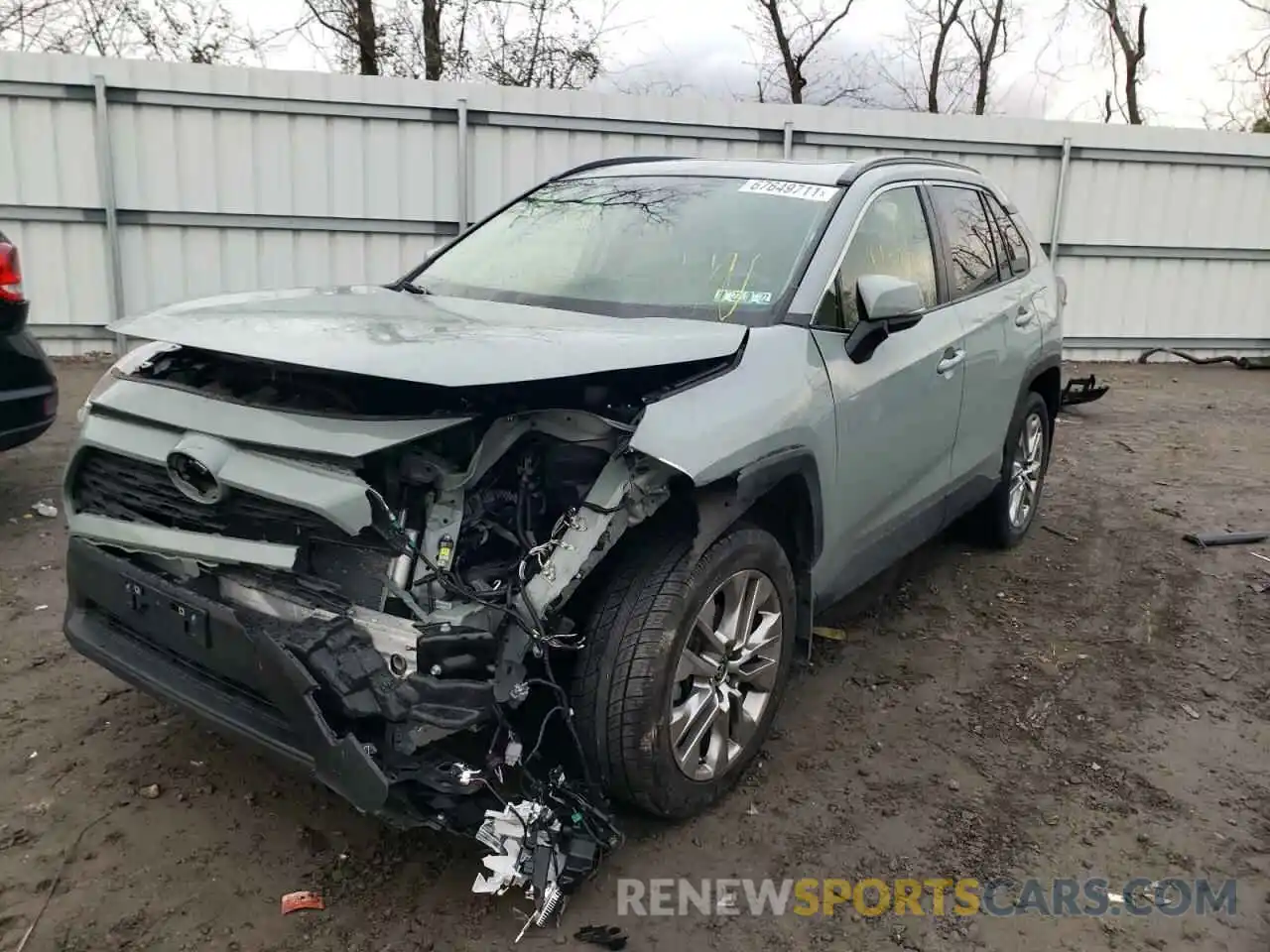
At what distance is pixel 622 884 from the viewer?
2.66 metres

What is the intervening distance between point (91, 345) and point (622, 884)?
841 cm

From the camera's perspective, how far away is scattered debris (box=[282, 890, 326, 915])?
251cm

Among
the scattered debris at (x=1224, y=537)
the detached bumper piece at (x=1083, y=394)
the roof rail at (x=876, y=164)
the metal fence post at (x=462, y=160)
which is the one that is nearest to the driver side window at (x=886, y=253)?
the roof rail at (x=876, y=164)

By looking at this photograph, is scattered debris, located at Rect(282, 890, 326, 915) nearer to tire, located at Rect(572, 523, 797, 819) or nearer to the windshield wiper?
tire, located at Rect(572, 523, 797, 819)

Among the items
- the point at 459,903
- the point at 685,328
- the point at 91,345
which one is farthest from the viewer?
Result: the point at 91,345

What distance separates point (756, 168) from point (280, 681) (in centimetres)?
262

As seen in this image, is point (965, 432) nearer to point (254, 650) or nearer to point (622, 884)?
point (622, 884)

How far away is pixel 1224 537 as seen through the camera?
545cm

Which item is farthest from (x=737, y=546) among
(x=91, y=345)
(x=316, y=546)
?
(x=91, y=345)

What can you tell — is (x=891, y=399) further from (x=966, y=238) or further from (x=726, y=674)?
(x=966, y=238)

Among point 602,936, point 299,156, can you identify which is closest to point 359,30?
point 299,156

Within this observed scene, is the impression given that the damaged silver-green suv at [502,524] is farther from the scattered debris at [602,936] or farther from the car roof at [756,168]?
the car roof at [756,168]

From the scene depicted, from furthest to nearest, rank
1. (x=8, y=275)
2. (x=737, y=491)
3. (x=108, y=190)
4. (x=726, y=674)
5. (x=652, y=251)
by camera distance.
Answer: (x=108, y=190) → (x=8, y=275) → (x=652, y=251) → (x=726, y=674) → (x=737, y=491)

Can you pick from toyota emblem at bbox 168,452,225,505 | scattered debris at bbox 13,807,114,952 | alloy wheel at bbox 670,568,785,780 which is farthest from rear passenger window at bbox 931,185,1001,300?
scattered debris at bbox 13,807,114,952
